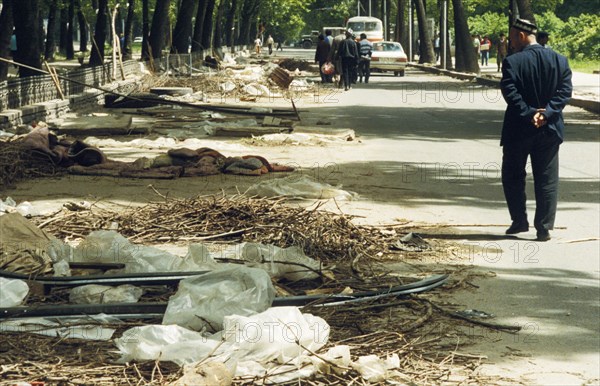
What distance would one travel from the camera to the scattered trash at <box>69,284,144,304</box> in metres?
7.29

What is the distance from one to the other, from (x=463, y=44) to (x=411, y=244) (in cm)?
4196

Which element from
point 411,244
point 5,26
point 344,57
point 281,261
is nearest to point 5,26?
point 5,26

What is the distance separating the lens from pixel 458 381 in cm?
596

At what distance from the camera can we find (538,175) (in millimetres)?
10406

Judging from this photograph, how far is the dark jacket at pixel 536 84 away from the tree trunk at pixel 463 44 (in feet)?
130

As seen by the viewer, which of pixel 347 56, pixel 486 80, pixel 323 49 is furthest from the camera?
pixel 486 80

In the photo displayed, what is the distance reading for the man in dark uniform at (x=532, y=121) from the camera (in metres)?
10.3

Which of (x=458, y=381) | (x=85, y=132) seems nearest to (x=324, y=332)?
(x=458, y=381)

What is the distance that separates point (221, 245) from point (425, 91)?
29889mm

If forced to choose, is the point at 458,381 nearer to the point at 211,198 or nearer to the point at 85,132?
the point at 211,198

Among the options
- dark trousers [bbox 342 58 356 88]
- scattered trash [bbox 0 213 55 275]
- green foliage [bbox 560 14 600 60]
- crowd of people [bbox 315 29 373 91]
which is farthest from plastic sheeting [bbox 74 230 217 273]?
green foliage [bbox 560 14 600 60]

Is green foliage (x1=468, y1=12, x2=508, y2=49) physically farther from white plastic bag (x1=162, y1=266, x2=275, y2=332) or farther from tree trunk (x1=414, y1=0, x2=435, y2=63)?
white plastic bag (x1=162, y1=266, x2=275, y2=332)

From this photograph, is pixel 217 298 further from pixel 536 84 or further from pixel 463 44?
pixel 463 44

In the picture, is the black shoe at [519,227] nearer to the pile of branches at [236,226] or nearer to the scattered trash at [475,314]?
the pile of branches at [236,226]
